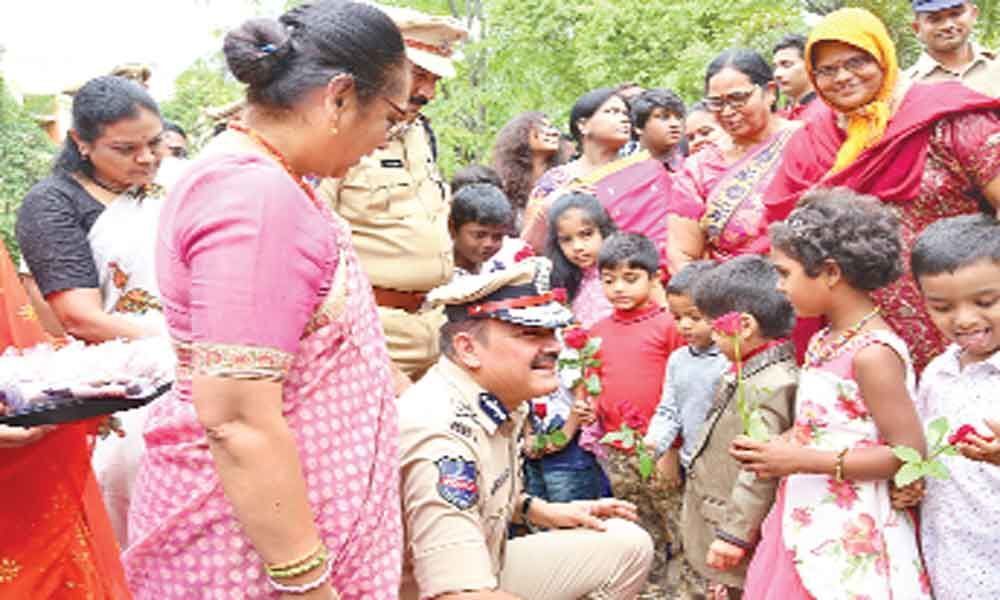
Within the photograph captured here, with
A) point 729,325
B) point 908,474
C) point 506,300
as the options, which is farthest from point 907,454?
point 506,300

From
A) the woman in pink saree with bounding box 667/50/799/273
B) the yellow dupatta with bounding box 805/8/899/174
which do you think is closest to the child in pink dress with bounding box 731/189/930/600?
the yellow dupatta with bounding box 805/8/899/174

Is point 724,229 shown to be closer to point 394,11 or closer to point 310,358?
point 394,11

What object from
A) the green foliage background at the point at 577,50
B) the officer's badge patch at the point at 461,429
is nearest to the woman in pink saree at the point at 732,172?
the officer's badge patch at the point at 461,429

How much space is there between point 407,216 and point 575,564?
1.23 meters

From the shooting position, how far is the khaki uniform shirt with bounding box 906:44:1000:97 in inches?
186

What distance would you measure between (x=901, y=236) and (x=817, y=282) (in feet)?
1.03

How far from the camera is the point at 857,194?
3.13m

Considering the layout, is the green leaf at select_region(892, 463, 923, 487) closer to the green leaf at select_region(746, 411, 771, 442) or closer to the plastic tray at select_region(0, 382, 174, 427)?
the green leaf at select_region(746, 411, 771, 442)

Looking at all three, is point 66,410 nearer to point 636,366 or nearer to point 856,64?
point 856,64

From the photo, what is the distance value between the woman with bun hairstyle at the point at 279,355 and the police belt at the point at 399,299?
137cm

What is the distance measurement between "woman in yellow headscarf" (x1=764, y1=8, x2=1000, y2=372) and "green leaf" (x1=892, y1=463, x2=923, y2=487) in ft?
2.15

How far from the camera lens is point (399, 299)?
11.7ft

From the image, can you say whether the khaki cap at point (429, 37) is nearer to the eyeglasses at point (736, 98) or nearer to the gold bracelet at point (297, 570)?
the eyeglasses at point (736, 98)

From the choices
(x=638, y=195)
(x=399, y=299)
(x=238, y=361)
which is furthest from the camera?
(x=638, y=195)
